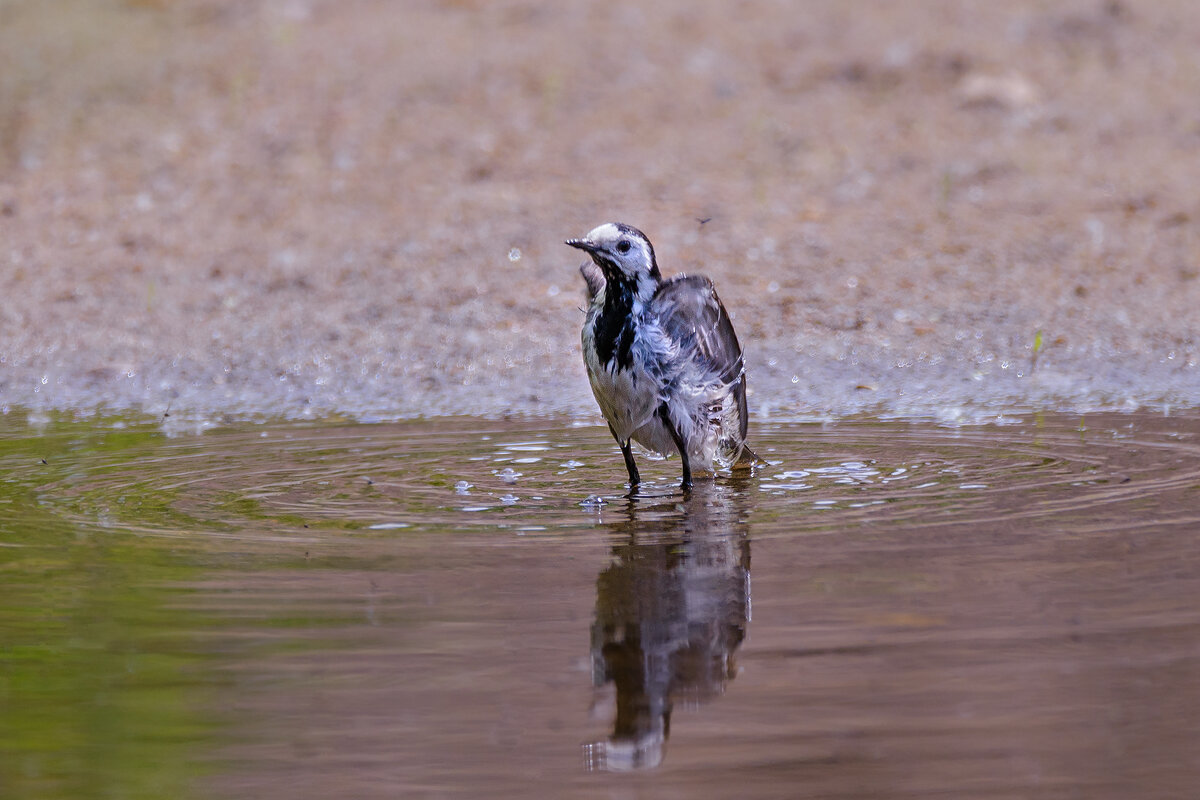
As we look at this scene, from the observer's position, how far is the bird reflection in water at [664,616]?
10.6 feet

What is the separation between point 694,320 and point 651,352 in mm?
251

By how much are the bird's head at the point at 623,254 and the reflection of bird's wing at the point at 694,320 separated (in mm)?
86

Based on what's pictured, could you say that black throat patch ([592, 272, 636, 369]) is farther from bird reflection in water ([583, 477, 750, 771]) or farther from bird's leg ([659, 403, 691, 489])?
bird reflection in water ([583, 477, 750, 771])

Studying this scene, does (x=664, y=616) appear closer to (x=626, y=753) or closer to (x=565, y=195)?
(x=626, y=753)

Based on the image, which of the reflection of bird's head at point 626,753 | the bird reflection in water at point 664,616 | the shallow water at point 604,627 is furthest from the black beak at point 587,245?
the reflection of bird's head at point 626,753

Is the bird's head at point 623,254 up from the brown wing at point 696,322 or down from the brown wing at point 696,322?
up

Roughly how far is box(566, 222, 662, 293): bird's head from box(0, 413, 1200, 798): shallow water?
769 millimetres

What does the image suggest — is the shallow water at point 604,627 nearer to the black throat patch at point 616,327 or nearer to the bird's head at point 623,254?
the black throat patch at point 616,327

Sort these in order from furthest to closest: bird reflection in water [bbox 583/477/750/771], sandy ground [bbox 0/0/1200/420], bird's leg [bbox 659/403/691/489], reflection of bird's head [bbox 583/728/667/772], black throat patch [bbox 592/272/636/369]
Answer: sandy ground [bbox 0/0/1200/420]
bird's leg [bbox 659/403/691/489]
black throat patch [bbox 592/272/636/369]
bird reflection in water [bbox 583/477/750/771]
reflection of bird's head [bbox 583/728/667/772]

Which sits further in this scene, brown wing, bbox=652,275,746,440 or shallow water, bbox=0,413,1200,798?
brown wing, bbox=652,275,746,440

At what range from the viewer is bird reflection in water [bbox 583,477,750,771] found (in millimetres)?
3221

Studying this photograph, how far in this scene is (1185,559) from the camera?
14.5 feet

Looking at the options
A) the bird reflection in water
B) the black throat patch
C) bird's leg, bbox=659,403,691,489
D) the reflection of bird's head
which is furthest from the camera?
bird's leg, bbox=659,403,691,489

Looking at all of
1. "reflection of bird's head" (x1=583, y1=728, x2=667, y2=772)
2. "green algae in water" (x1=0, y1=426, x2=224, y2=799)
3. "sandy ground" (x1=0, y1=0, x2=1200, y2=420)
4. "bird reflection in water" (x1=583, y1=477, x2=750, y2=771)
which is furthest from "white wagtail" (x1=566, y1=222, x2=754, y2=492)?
"reflection of bird's head" (x1=583, y1=728, x2=667, y2=772)
